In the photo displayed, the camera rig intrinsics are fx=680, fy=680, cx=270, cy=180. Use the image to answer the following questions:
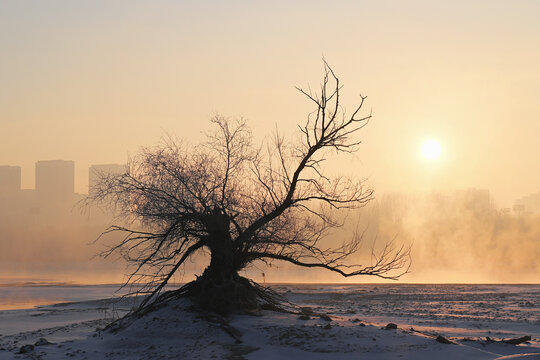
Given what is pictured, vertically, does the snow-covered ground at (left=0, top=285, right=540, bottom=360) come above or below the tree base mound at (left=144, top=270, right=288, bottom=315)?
below

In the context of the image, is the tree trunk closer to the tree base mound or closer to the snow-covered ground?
the tree base mound

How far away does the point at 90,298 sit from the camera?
41.0 meters

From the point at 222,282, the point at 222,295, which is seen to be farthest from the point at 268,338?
the point at 222,282

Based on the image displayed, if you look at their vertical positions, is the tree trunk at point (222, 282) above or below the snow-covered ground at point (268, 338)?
above

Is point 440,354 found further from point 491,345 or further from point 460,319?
point 460,319

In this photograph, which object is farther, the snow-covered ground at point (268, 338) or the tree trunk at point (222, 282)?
the tree trunk at point (222, 282)

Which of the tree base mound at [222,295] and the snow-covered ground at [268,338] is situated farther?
the tree base mound at [222,295]

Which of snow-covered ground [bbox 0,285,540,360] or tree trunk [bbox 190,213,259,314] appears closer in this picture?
snow-covered ground [bbox 0,285,540,360]

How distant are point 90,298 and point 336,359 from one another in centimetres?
2872

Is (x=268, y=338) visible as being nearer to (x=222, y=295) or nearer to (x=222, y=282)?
(x=222, y=295)

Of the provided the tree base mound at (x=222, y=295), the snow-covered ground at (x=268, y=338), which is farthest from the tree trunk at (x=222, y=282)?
the snow-covered ground at (x=268, y=338)

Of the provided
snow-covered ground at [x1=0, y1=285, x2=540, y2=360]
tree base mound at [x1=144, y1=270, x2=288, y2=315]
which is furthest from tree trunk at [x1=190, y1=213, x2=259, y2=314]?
snow-covered ground at [x1=0, y1=285, x2=540, y2=360]

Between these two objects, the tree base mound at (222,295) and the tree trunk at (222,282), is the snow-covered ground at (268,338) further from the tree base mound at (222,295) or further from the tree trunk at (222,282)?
the tree trunk at (222,282)

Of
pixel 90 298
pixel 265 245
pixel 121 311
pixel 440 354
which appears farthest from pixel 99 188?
pixel 90 298
